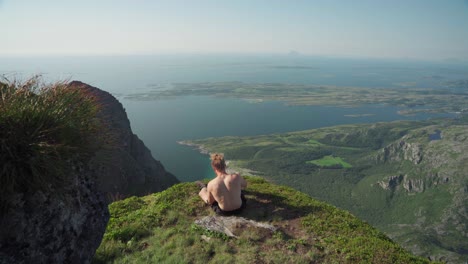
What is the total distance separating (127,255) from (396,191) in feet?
671

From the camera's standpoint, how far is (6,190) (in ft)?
16.3

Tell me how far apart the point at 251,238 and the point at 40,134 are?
6.26 m

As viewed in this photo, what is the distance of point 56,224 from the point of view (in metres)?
5.64

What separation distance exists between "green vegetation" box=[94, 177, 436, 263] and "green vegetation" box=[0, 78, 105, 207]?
10.4ft

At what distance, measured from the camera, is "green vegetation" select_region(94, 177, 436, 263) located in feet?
26.4

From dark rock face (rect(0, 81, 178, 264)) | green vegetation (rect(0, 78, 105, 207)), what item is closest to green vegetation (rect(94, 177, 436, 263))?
dark rock face (rect(0, 81, 178, 264))

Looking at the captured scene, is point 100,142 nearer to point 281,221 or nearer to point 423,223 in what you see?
point 281,221

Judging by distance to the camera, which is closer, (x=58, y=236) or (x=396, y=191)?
(x=58, y=236)

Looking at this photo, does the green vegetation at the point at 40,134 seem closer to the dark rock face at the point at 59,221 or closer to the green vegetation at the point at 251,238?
the dark rock face at the point at 59,221

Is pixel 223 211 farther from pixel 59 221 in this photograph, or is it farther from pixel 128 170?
pixel 128 170

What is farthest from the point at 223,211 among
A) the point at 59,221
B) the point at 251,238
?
the point at 59,221

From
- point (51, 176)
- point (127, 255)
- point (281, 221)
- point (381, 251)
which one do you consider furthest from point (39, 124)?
point (381, 251)

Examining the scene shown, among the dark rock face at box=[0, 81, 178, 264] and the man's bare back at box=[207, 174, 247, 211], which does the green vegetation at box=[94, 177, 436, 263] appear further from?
the dark rock face at box=[0, 81, 178, 264]

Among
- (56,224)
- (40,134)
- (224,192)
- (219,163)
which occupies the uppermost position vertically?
(40,134)
